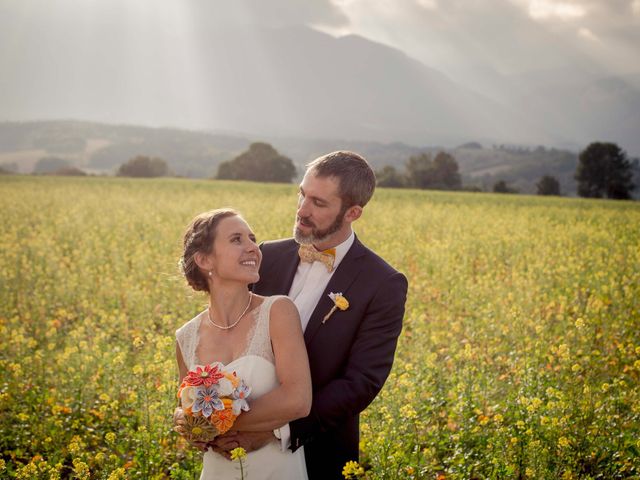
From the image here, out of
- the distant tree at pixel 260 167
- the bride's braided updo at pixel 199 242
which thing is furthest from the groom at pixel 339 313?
the distant tree at pixel 260 167

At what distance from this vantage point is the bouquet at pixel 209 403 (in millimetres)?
2441

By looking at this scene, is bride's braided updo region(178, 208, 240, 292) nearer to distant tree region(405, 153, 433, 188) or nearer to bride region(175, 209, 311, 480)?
bride region(175, 209, 311, 480)

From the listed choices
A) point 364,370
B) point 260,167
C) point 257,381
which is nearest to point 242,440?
point 257,381

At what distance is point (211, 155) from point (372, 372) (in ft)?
551

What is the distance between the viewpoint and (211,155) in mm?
165625

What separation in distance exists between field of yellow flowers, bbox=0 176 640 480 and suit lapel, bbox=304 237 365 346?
30.7 inches

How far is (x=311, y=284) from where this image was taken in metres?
3.28

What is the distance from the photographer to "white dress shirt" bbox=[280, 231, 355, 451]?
127 inches

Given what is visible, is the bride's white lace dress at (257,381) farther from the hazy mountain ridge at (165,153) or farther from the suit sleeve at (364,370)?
the hazy mountain ridge at (165,153)

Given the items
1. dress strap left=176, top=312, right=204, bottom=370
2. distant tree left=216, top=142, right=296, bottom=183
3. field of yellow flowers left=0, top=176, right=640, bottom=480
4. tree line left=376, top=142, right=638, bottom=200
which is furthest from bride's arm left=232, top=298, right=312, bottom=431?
distant tree left=216, top=142, right=296, bottom=183

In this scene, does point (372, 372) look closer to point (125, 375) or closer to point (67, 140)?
point (125, 375)

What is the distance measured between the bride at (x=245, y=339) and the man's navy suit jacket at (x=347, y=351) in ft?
0.64

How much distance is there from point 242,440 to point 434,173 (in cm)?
7281

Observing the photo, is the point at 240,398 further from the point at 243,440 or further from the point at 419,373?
the point at 419,373
